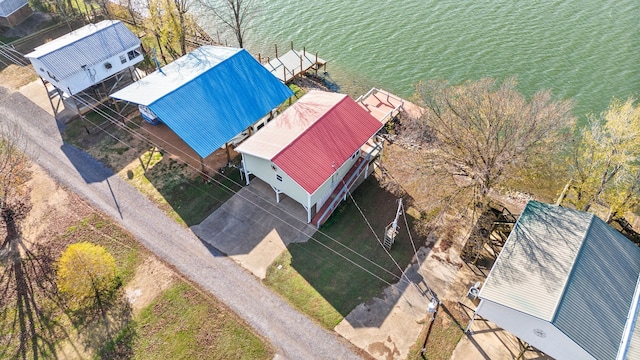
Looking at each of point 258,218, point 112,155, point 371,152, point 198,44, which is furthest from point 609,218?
point 198,44

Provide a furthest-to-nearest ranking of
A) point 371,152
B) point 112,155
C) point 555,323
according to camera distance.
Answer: point 112,155 → point 371,152 → point 555,323

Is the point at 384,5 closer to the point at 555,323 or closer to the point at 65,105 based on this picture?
the point at 65,105

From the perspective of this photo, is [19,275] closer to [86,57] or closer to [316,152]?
[86,57]

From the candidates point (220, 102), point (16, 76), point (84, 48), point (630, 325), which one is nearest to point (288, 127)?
point (220, 102)

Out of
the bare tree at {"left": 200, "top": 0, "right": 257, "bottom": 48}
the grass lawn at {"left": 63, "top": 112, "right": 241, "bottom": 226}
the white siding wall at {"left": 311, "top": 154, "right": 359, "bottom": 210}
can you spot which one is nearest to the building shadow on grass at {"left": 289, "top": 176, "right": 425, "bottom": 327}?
the white siding wall at {"left": 311, "top": 154, "right": 359, "bottom": 210}

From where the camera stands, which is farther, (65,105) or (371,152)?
(65,105)

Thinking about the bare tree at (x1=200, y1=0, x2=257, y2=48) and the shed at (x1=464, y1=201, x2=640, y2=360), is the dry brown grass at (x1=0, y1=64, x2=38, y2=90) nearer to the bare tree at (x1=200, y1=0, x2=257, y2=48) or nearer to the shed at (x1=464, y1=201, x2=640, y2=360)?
the bare tree at (x1=200, y1=0, x2=257, y2=48)
